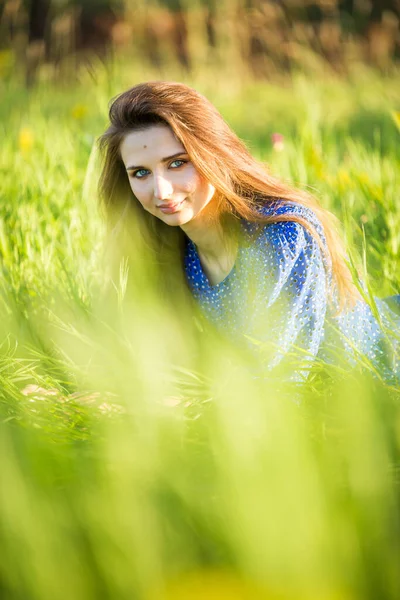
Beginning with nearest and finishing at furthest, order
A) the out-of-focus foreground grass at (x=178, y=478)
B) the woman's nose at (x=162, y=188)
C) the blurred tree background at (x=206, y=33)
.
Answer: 1. the out-of-focus foreground grass at (x=178, y=478)
2. the woman's nose at (x=162, y=188)
3. the blurred tree background at (x=206, y=33)

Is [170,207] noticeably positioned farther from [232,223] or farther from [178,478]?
[178,478]

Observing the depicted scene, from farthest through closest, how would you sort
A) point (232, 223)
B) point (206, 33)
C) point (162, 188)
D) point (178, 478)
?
point (206, 33) < point (232, 223) < point (162, 188) < point (178, 478)

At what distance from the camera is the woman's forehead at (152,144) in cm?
129

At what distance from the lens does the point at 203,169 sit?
4.21 ft

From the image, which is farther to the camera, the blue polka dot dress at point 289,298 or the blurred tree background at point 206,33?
the blurred tree background at point 206,33

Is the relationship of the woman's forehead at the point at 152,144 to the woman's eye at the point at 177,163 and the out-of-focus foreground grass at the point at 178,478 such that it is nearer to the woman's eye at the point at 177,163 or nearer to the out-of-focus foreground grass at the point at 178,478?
the woman's eye at the point at 177,163

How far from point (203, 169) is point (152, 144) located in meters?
0.11

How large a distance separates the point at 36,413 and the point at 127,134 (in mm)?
555

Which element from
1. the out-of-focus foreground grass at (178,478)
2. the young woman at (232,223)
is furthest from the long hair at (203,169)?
the out-of-focus foreground grass at (178,478)

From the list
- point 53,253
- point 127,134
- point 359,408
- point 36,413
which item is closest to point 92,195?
point 53,253

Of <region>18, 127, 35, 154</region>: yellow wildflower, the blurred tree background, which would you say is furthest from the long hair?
the blurred tree background

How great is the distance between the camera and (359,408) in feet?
1.72

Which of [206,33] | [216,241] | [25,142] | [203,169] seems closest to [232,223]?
[216,241]

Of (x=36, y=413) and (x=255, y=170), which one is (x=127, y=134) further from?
(x=36, y=413)
